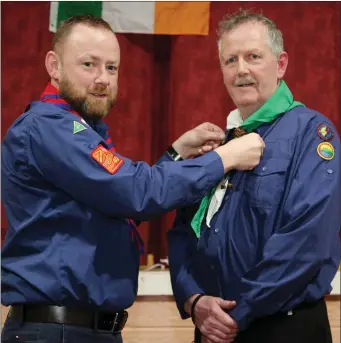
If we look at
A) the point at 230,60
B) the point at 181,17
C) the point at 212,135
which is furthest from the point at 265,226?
the point at 181,17

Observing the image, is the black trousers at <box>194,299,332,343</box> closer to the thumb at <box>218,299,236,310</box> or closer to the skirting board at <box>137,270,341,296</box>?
the thumb at <box>218,299,236,310</box>

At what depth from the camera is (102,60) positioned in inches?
74.6

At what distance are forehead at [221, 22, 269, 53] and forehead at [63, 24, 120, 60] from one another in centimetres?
38

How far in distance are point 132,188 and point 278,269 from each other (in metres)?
0.45

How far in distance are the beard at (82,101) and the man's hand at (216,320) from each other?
64cm

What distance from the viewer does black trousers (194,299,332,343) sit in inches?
69.4

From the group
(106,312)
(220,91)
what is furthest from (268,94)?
(220,91)

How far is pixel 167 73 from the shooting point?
14.2 feet

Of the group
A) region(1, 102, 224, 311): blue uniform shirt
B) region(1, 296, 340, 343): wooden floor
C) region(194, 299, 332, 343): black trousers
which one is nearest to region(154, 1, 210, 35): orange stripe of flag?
region(1, 296, 340, 343): wooden floor

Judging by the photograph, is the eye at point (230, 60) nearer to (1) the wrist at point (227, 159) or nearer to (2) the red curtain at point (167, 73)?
(1) the wrist at point (227, 159)

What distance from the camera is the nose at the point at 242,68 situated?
1.92 meters

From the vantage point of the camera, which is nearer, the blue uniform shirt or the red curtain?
the blue uniform shirt

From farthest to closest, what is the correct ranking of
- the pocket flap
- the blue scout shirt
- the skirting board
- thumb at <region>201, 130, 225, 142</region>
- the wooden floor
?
1. the skirting board
2. the wooden floor
3. thumb at <region>201, 130, 225, 142</region>
4. the pocket flap
5. the blue scout shirt

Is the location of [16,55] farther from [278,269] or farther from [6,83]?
[278,269]
